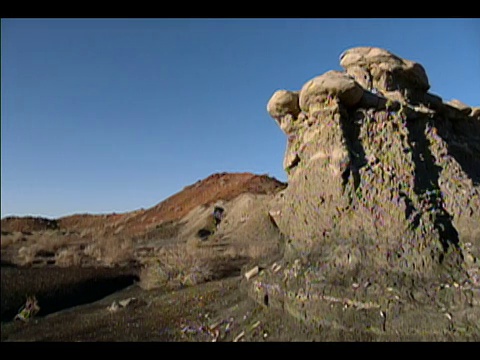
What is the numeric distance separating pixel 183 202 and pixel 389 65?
67.1ft

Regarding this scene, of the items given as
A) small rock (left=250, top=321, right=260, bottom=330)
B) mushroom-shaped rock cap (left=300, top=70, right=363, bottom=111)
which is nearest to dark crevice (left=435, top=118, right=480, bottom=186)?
mushroom-shaped rock cap (left=300, top=70, right=363, bottom=111)

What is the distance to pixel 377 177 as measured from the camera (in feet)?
14.6

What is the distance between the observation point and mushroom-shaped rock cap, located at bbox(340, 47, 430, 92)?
5.51 meters

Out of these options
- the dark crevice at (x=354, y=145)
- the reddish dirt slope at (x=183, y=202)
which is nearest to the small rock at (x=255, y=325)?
the dark crevice at (x=354, y=145)

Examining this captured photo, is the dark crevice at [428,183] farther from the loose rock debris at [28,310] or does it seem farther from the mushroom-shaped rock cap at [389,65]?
the loose rock debris at [28,310]

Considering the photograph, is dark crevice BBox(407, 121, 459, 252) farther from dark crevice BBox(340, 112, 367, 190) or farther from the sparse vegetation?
the sparse vegetation

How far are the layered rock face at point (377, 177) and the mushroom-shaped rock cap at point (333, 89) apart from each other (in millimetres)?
16

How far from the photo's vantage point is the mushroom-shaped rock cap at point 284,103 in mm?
5680

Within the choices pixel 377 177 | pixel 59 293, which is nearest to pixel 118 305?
pixel 59 293

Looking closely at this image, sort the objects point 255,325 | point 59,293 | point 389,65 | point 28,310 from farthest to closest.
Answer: point 59,293 → point 28,310 → point 389,65 → point 255,325

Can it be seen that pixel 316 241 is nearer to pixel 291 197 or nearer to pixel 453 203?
pixel 291 197

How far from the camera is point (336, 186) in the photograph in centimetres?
464

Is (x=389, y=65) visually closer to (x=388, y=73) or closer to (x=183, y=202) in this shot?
(x=388, y=73)

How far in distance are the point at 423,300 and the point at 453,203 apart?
1.69 m
